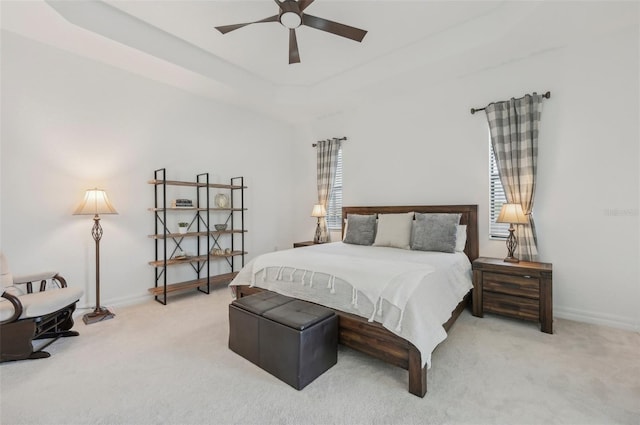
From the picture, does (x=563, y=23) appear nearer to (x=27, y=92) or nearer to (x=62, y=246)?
(x=27, y=92)

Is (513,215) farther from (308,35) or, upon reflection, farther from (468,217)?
(308,35)

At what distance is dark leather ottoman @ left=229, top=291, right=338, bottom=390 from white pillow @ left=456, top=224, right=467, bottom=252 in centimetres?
219

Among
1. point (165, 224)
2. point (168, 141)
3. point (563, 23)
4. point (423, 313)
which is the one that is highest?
point (563, 23)

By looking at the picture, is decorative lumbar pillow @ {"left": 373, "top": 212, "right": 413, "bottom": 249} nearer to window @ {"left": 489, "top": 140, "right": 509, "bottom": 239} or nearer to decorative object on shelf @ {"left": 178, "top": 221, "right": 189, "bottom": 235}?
window @ {"left": 489, "top": 140, "right": 509, "bottom": 239}

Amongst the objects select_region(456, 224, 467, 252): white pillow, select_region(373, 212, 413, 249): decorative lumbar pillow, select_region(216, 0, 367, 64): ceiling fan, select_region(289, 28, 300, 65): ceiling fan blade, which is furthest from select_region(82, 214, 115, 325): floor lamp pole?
select_region(456, 224, 467, 252): white pillow

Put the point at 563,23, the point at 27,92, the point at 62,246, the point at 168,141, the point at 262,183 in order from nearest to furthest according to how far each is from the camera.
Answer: the point at 563,23
the point at 27,92
the point at 62,246
the point at 168,141
the point at 262,183

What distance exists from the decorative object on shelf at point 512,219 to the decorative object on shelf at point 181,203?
4.08m

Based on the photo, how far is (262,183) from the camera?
5465 mm

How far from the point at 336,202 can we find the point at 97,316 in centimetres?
386

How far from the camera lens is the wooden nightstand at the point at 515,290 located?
9.29ft

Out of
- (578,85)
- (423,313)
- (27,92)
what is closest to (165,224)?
(27,92)

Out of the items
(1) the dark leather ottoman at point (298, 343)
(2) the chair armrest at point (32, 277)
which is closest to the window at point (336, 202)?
(1) the dark leather ottoman at point (298, 343)

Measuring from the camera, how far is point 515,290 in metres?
3.00

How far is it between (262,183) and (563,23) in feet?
15.3
